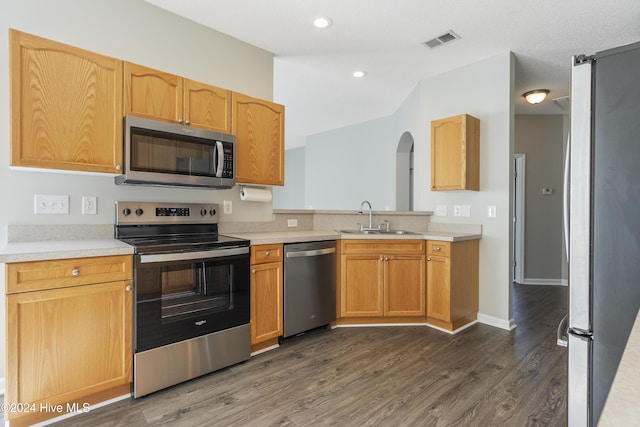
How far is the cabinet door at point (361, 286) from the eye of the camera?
3.10 m

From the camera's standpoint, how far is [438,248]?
3066 mm

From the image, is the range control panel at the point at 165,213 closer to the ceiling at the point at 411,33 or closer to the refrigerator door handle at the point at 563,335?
the ceiling at the point at 411,33

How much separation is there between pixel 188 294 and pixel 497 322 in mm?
2867

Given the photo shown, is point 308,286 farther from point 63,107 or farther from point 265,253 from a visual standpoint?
point 63,107

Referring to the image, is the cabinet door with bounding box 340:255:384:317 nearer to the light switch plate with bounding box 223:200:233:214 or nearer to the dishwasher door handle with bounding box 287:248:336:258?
the dishwasher door handle with bounding box 287:248:336:258

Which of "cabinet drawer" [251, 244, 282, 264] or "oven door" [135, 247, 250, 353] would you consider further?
"cabinet drawer" [251, 244, 282, 264]

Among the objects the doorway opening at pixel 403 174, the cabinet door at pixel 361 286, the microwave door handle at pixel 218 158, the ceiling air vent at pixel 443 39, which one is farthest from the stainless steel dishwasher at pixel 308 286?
the doorway opening at pixel 403 174

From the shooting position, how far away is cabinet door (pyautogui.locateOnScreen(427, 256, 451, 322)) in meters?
3.00

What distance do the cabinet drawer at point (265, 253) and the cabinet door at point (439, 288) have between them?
149 cm

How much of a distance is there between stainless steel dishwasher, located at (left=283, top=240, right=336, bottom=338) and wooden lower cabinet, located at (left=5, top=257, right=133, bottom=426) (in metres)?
1.17

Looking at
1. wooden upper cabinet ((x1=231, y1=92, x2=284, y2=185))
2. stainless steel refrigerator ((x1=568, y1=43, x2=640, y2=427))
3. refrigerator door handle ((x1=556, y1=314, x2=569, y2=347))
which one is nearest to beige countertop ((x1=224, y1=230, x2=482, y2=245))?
wooden upper cabinet ((x1=231, y1=92, x2=284, y2=185))

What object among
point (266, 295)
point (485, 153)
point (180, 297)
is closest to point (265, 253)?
point (266, 295)

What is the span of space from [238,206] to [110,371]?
5.09 feet

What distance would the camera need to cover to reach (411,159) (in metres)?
5.62
